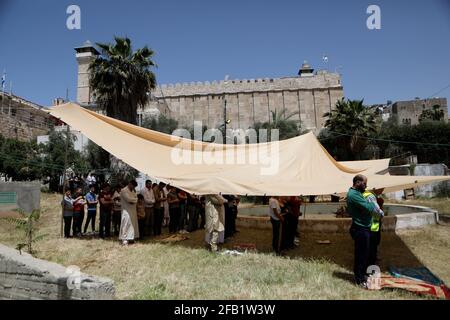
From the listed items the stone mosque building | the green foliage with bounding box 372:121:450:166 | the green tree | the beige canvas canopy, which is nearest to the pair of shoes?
the beige canvas canopy

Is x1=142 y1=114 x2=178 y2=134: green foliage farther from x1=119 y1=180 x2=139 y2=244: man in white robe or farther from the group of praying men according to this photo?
x1=119 y1=180 x2=139 y2=244: man in white robe

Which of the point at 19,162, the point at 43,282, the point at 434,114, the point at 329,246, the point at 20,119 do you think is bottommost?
the point at 329,246

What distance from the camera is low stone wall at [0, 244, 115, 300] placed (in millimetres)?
3699

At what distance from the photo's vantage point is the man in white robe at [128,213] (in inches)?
294

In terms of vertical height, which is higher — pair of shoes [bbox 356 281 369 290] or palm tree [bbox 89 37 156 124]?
palm tree [bbox 89 37 156 124]

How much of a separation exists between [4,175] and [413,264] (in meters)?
24.1

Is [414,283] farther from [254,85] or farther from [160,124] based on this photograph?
[254,85]

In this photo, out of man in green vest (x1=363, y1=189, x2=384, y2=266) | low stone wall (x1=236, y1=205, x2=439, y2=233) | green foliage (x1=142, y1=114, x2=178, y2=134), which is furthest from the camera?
green foliage (x1=142, y1=114, x2=178, y2=134)

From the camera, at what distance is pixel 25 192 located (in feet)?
45.0

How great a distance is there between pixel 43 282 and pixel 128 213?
334cm

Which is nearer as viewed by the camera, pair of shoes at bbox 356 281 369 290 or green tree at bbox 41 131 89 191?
pair of shoes at bbox 356 281 369 290

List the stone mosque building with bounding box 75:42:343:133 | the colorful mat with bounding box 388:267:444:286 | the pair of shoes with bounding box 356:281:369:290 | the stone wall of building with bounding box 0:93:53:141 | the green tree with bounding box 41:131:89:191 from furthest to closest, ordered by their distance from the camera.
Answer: the stone mosque building with bounding box 75:42:343:133 → the stone wall of building with bounding box 0:93:53:141 → the green tree with bounding box 41:131:89:191 → the colorful mat with bounding box 388:267:444:286 → the pair of shoes with bounding box 356:281:369:290

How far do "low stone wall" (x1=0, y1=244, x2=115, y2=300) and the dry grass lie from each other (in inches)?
28.8

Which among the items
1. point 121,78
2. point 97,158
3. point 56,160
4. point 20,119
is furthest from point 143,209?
point 20,119
